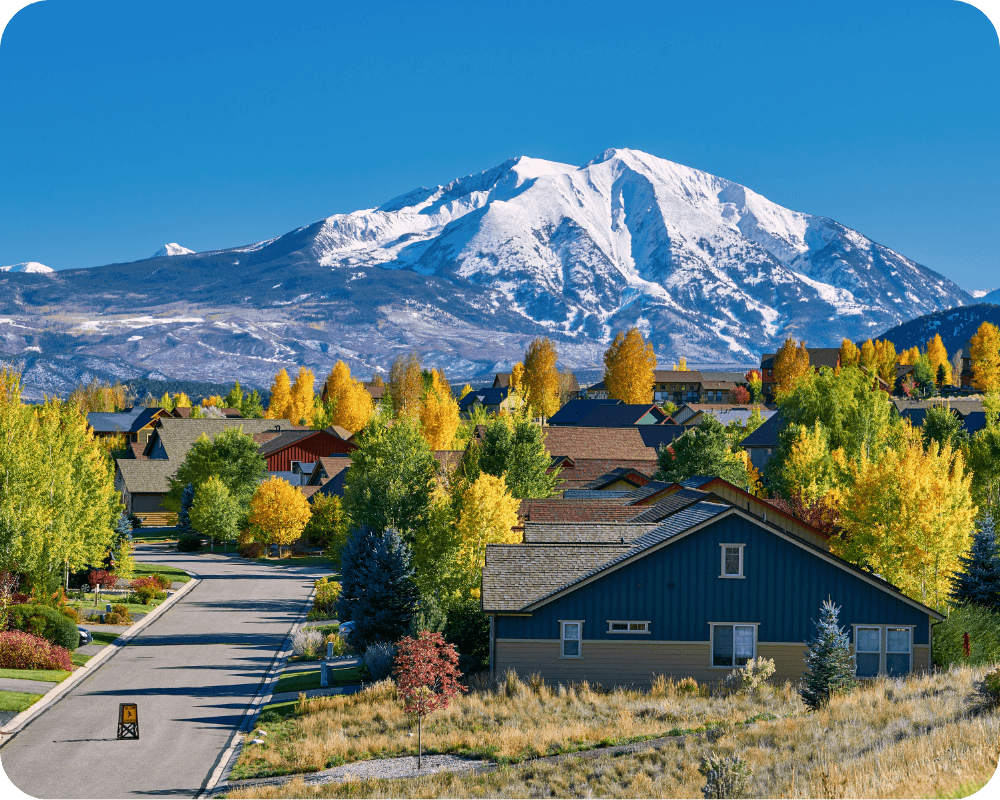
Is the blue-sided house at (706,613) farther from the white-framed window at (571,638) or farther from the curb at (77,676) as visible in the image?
the curb at (77,676)

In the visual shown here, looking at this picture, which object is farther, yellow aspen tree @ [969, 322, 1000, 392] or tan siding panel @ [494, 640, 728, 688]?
yellow aspen tree @ [969, 322, 1000, 392]

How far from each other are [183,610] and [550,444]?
133ft

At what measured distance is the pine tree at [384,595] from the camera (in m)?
39.8

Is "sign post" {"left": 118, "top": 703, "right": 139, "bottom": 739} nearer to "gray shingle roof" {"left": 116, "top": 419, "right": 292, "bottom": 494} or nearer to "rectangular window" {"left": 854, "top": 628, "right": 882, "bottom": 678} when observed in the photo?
"rectangular window" {"left": 854, "top": 628, "right": 882, "bottom": 678}

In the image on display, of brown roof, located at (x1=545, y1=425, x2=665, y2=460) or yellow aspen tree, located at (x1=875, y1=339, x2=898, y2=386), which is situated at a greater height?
yellow aspen tree, located at (x1=875, y1=339, x2=898, y2=386)

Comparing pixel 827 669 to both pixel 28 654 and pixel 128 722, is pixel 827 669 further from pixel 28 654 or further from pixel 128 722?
pixel 28 654

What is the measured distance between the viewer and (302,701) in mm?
31219

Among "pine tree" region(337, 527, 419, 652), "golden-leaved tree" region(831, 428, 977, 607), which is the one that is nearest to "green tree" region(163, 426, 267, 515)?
"pine tree" region(337, 527, 419, 652)

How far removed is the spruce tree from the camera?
119ft

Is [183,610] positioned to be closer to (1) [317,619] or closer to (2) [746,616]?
(1) [317,619]

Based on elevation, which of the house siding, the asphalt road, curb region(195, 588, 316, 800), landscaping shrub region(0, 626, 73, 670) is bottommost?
curb region(195, 588, 316, 800)

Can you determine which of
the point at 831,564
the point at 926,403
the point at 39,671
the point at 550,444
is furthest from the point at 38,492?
the point at 926,403

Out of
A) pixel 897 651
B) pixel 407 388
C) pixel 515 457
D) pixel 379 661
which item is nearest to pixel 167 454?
pixel 407 388

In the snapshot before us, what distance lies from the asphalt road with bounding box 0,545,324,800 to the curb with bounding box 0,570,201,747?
0.30 metres
